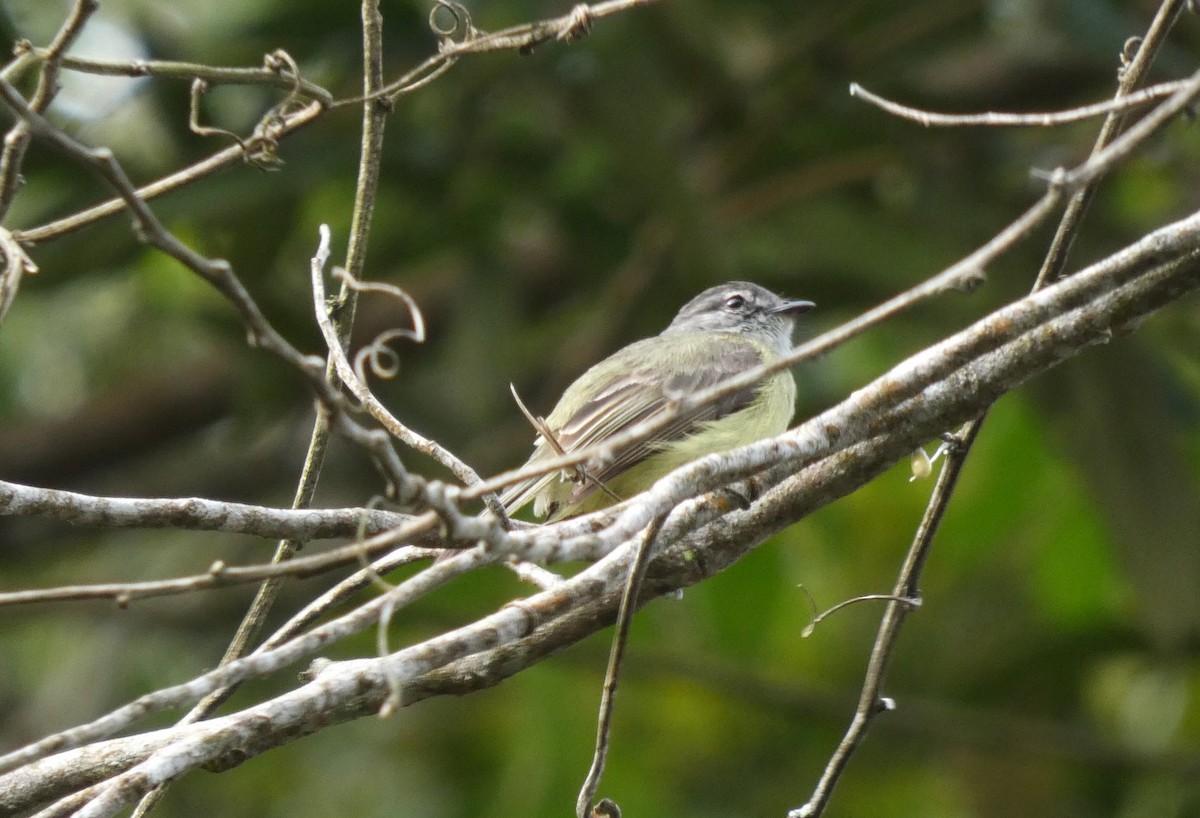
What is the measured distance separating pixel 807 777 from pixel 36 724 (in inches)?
154

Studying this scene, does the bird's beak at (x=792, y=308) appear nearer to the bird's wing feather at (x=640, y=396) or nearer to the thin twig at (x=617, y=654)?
the bird's wing feather at (x=640, y=396)

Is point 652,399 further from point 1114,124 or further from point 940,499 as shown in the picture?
point 1114,124

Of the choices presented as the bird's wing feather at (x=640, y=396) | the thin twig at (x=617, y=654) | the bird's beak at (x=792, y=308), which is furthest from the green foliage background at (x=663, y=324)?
the thin twig at (x=617, y=654)

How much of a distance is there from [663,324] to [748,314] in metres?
0.54

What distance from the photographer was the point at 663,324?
23.0 ft

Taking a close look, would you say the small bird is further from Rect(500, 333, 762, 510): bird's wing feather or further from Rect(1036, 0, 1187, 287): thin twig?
Rect(1036, 0, 1187, 287): thin twig

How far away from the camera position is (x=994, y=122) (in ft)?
9.07

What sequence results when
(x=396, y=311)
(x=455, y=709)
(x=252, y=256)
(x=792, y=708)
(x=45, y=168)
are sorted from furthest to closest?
(x=455, y=709) → (x=396, y=311) → (x=792, y=708) → (x=252, y=256) → (x=45, y=168)

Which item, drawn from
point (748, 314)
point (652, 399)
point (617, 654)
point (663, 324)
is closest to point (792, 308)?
point (748, 314)

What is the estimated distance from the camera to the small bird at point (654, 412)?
5.18m

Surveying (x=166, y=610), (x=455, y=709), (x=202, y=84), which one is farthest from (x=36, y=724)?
(x=202, y=84)

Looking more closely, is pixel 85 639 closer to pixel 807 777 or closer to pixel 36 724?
pixel 36 724

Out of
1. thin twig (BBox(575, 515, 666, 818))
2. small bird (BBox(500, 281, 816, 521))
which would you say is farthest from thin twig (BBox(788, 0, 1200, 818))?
small bird (BBox(500, 281, 816, 521))

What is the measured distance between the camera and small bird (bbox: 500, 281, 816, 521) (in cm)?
518
